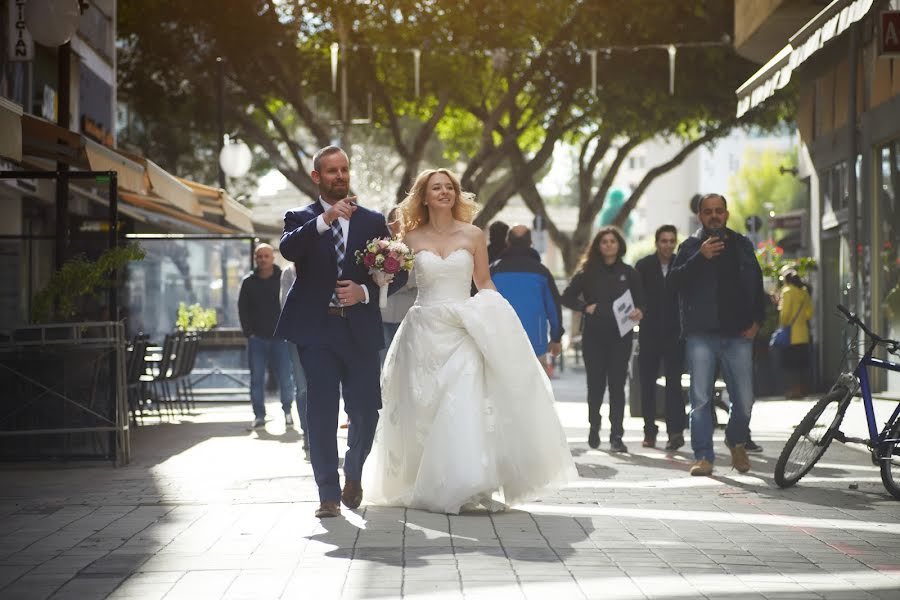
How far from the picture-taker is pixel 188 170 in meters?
49.4

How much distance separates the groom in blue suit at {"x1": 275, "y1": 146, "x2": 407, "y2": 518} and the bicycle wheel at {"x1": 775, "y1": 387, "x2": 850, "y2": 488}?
2859 millimetres

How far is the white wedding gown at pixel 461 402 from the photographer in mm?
8906

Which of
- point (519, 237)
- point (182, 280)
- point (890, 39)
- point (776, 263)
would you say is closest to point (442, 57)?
point (776, 263)

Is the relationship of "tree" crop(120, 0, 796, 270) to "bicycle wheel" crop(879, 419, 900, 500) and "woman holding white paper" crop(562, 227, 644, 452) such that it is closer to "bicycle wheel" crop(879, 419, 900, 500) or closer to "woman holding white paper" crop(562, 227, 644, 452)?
"woman holding white paper" crop(562, 227, 644, 452)

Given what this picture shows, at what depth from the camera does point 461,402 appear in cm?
894

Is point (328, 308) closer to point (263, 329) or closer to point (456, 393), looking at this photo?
point (456, 393)

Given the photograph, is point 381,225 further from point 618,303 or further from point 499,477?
point 618,303

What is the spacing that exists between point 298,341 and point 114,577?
2.20 metres

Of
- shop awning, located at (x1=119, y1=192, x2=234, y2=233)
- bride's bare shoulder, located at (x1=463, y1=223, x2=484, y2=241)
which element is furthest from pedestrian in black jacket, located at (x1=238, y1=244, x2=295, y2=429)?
bride's bare shoulder, located at (x1=463, y1=223, x2=484, y2=241)

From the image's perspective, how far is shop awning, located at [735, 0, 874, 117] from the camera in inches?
509

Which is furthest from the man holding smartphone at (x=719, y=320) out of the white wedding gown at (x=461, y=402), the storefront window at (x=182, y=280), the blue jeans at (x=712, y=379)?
the storefront window at (x=182, y=280)

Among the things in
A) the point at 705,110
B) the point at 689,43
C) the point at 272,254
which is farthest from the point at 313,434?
the point at 705,110

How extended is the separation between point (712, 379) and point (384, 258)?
344 cm

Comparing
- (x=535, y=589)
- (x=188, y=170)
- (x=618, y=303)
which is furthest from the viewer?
(x=188, y=170)
